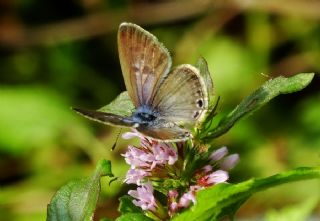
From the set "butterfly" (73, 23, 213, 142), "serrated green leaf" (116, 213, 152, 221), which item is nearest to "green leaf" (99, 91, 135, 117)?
Answer: "butterfly" (73, 23, 213, 142)

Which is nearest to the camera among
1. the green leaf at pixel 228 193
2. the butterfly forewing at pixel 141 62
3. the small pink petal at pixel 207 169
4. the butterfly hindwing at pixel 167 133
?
the green leaf at pixel 228 193

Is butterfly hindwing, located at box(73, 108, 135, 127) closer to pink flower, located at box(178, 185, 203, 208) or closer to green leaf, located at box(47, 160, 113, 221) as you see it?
green leaf, located at box(47, 160, 113, 221)

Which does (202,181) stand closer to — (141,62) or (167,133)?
(167,133)

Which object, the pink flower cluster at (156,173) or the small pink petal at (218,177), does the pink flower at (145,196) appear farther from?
the small pink petal at (218,177)

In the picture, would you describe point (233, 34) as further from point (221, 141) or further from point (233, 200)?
point (233, 200)

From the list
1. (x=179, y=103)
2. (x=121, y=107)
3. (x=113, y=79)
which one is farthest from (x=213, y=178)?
(x=113, y=79)

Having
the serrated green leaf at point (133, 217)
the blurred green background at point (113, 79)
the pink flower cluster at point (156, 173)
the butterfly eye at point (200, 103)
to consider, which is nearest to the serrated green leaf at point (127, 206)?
the pink flower cluster at point (156, 173)

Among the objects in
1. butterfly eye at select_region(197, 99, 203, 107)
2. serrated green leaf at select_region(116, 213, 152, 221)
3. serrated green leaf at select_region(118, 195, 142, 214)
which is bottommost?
serrated green leaf at select_region(116, 213, 152, 221)
